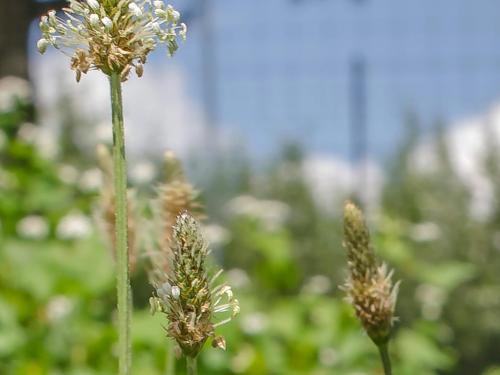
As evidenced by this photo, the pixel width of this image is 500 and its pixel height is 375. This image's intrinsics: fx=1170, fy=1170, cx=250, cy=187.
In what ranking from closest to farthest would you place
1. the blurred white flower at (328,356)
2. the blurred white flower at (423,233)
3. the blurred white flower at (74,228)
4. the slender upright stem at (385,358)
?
1. the slender upright stem at (385,358)
2. the blurred white flower at (328,356)
3. the blurred white flower at (74,228)
4. the blurred white flower at (423,233)

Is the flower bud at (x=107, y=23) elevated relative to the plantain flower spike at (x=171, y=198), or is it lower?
elevated

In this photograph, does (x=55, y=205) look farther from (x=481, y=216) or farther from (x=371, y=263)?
(x=371, y=263)

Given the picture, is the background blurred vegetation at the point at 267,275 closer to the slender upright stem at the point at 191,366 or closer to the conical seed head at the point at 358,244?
the conical seed head at the point at 358,244

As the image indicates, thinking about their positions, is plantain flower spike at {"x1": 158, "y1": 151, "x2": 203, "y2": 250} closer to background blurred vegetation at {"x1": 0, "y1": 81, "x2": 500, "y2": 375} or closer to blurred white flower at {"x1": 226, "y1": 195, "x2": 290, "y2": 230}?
background blurred vegetation at {"x1": 0, "y1": 81, "x2": 500, "y2": 375}

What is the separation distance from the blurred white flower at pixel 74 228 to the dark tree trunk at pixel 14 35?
151 cm

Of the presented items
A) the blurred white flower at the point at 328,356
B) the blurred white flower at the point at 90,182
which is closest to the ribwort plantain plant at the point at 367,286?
the blurred white flower at the point at 328,356

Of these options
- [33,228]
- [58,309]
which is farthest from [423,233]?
[58,309]

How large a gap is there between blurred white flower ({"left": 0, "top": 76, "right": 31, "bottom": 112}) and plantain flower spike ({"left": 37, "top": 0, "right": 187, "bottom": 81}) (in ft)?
15.2

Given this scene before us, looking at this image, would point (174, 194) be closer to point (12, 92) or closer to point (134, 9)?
point (134, 9)

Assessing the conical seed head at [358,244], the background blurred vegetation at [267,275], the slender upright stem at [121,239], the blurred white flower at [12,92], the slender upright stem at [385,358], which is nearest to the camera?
the slender upright stem at [121,239]

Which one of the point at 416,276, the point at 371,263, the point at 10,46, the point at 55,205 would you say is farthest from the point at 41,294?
the point at 371,263

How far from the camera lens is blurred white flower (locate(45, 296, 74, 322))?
3.99 meters

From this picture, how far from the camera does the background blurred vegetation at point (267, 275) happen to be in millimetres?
3971

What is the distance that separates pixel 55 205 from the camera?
521 centimetres
